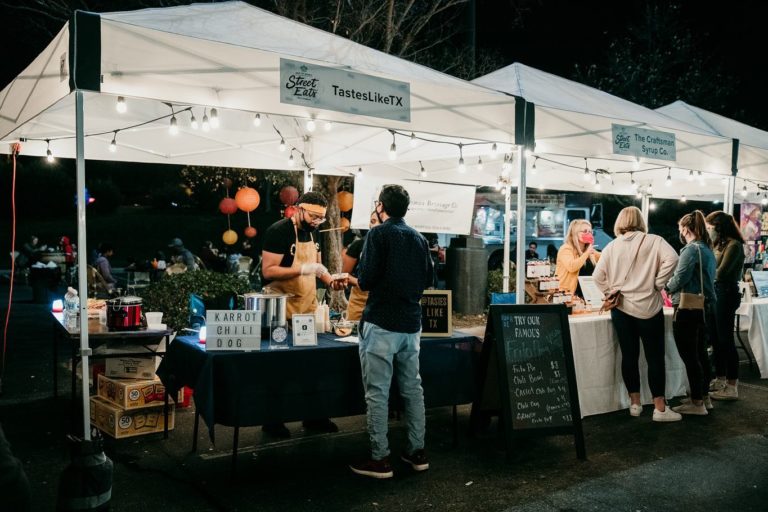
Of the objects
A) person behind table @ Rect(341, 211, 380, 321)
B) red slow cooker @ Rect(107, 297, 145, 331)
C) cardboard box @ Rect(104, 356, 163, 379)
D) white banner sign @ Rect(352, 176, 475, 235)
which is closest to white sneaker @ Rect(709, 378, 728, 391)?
white banner sign @ Rect(352, 176, 475, 235)

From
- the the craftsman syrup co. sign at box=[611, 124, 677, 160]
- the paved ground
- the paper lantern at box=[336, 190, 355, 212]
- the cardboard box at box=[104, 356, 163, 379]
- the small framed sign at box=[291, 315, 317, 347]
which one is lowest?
the paved ground

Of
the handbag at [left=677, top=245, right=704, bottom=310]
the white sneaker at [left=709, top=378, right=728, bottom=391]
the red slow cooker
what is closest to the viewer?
the red slow cooker

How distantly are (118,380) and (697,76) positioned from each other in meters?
21.8

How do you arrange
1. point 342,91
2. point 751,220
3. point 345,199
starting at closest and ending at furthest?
point 342,91 → point 345,199 → point 751,220

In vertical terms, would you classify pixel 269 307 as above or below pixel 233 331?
above

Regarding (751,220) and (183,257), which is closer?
(751,220)

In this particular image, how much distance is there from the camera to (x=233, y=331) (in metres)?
3.80

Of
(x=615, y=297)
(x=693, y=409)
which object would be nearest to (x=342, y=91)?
(x=615, y=297)

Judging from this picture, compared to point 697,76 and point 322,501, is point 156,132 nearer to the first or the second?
point 322,501

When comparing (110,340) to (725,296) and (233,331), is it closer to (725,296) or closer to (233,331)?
(233,331)

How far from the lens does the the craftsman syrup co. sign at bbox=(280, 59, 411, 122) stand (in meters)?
4.18

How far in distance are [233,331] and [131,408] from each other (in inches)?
57.5

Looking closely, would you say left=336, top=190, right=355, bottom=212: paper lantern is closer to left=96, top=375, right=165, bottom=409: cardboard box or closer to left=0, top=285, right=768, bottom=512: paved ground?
left=0, top=285, right=768, bottom=512: paved ground

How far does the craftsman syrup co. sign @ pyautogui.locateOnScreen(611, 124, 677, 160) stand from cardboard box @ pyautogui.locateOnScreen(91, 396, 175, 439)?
4710 millimetres
